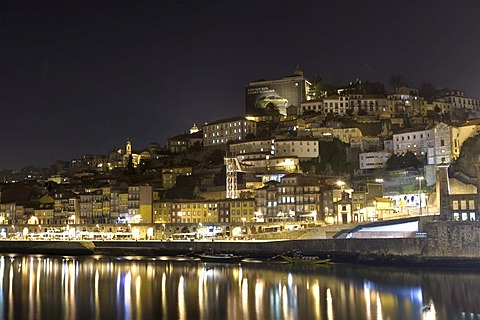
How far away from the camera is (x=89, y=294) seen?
26.7 m

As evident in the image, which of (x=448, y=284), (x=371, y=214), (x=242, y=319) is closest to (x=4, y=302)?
(x=242, y=319)

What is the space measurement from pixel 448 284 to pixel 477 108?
130ft

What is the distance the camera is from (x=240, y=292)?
2575cm

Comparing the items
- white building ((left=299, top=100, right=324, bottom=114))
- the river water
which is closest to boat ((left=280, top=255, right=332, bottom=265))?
the river water

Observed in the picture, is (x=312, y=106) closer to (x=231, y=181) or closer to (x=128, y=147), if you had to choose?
(x=231, y=181)

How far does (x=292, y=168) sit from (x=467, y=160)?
47.5ft

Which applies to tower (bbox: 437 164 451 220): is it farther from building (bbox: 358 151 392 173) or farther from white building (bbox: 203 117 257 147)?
white building (bbox: 203 117 257 147)

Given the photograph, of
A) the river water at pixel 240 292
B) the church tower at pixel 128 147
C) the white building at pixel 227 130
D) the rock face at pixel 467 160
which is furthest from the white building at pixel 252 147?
the church tower at pixel 128 147

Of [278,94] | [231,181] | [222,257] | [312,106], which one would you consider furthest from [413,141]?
[278,94]

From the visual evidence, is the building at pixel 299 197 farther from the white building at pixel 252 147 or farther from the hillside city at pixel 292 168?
the white building at pixel 252 147

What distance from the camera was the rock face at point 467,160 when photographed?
125 ft

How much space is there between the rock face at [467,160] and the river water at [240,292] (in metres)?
10.5

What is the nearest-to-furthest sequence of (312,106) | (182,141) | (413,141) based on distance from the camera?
(413,141) → (312,106) → (182,141)

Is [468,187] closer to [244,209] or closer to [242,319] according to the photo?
[244,209]
